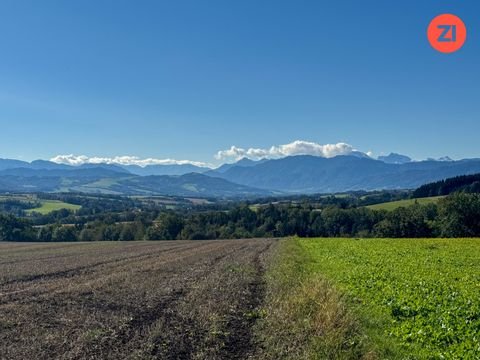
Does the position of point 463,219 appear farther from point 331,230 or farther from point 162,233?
point 162,233

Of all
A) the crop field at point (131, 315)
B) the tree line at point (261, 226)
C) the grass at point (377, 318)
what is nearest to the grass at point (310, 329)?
the grass at point (377, 318)

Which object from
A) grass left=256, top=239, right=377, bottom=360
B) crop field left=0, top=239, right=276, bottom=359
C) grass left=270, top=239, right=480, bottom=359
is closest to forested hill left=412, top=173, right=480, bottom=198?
grass left=270, top=239, right=480, bottom=359

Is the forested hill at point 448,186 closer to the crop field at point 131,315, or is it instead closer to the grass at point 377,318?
the grass at point 377,318

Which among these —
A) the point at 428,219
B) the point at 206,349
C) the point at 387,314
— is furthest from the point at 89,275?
the point at 428,219

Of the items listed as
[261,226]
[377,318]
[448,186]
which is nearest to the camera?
[377,318]

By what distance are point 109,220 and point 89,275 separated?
110359 mm

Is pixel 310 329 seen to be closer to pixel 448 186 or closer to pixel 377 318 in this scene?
pixel 377 318

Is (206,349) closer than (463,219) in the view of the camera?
Yes

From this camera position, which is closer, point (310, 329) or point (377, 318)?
point (310, 329)

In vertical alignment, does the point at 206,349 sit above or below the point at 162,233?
above

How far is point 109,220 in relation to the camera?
430 feet

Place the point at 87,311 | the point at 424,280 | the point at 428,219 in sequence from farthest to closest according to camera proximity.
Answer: the point at 428,219, the point at 424,280, the point at 87,311

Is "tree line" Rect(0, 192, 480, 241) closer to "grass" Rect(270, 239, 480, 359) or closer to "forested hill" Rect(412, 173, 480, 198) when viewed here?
"forested hill" Rect(412, 173, 480, 198)

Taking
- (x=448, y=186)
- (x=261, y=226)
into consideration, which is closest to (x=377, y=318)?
(x=261, y=226)
